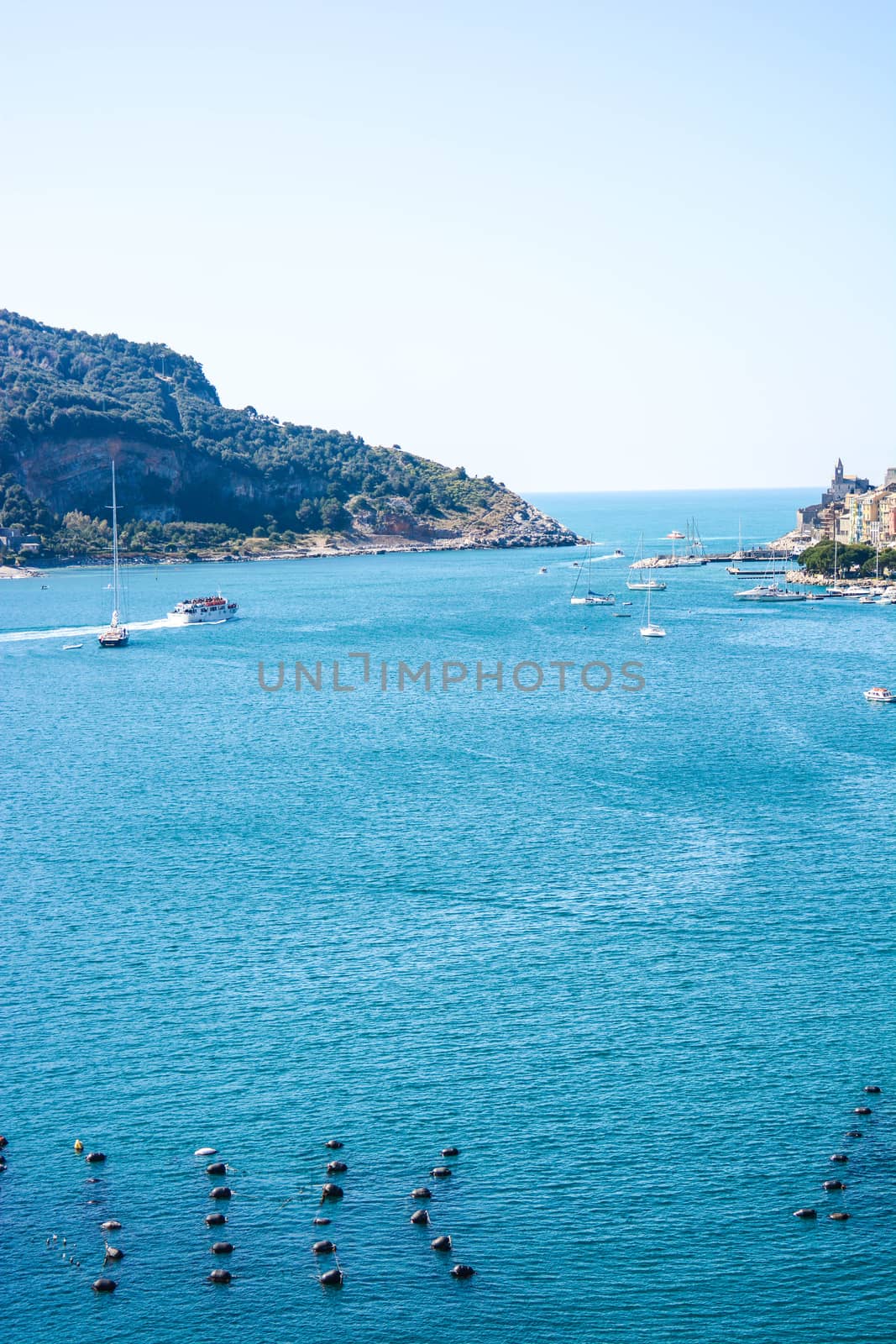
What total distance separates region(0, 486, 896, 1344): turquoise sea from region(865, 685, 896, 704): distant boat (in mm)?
10720

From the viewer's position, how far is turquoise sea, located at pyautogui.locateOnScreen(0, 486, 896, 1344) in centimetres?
A: 2797

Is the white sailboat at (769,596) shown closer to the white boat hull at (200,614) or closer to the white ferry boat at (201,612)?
the white ferry boat at (201,612)

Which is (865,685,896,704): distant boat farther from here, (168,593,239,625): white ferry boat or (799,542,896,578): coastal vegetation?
(799,542,896,578): coastal vegetation

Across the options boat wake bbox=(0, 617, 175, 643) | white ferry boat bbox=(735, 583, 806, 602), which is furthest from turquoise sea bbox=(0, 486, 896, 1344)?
white ferry boat bbox=(735, 583, 806, 602)

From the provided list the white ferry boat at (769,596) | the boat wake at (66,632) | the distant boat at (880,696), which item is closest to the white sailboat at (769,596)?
the white ferry boat at (769,596)

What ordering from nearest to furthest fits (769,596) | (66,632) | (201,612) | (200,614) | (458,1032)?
(458,1032), (66,632), (200,614), (201,612), (769,596)

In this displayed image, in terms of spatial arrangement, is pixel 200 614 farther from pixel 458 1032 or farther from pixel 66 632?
pixel 458 1032

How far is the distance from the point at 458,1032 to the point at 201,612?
11338cm

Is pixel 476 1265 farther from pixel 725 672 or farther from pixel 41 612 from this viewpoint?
pixel 41 612

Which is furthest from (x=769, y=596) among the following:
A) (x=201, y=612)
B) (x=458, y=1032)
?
(x=458, y=1032)

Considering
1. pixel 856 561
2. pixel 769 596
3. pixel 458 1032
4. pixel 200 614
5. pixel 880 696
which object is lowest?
pixel 458 1032

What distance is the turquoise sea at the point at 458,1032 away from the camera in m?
28.0

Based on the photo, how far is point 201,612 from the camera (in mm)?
147750

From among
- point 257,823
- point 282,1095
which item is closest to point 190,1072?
point 282,1095
